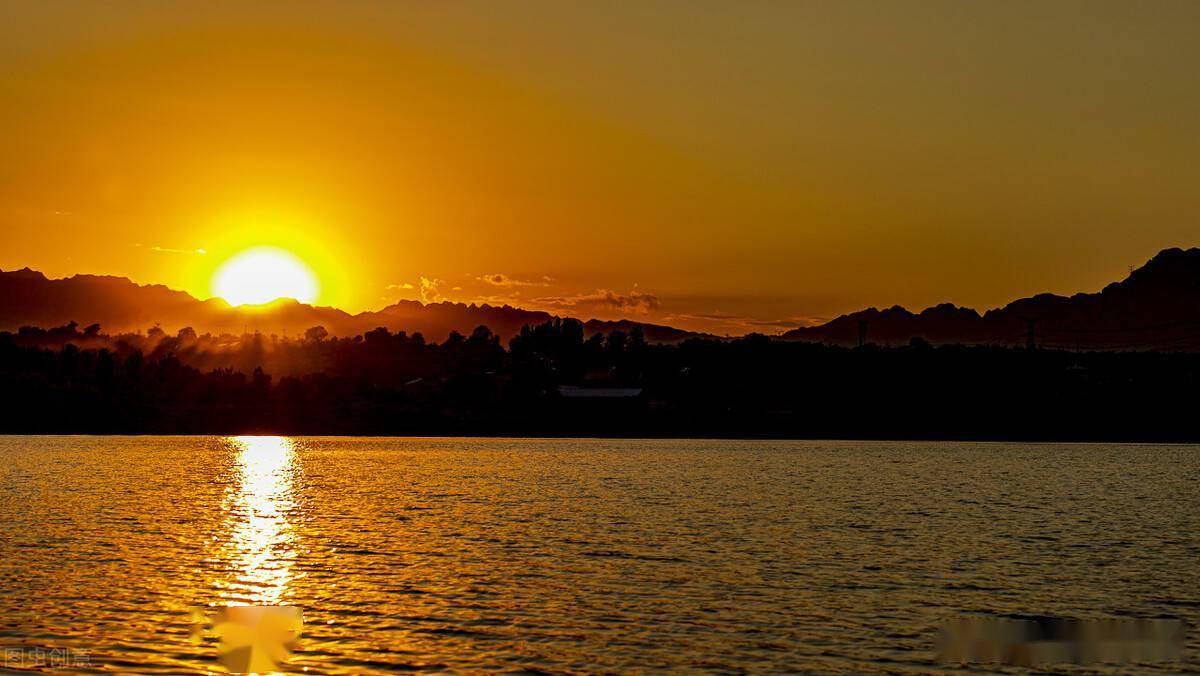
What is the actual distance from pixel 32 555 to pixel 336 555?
57.7 feet

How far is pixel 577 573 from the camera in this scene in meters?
67.1

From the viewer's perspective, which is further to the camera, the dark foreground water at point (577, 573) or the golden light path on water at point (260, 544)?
the golden light path on water at point (260, 544)

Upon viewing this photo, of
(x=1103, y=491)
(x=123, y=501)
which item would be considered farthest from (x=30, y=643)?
(x=1103, y=491)

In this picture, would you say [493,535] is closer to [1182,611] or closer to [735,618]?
[735,618]

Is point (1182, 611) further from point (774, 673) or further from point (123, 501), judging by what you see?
point (123, 501)

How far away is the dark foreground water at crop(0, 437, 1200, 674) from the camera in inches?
1818

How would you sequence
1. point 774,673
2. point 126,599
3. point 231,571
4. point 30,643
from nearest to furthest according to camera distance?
point 774,673 → point 30,643 → point 126,599 → point 231,571

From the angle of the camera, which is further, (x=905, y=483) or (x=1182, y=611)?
(x=905, y=483)

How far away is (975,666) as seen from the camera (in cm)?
4331

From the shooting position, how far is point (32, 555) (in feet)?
241

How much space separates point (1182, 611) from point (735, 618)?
20.5 m

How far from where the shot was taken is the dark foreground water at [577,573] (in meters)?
46.2

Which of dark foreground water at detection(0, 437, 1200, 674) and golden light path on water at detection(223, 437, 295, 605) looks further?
golden light path on water at detection(223, 437, 295, 605)

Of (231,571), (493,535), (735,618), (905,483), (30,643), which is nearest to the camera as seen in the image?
(30,643)
